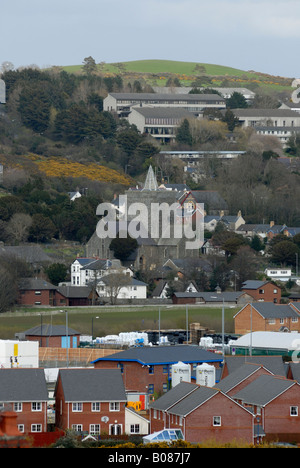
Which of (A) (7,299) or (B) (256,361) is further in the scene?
(A) (7,299)

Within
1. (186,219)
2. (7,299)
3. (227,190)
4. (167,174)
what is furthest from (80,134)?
(7,299)

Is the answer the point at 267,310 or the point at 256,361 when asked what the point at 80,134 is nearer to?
the point at 267,310

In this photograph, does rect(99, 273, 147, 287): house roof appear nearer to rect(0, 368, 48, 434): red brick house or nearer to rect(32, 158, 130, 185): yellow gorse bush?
rect(32, 158, 130, 185): yellow gorse bush

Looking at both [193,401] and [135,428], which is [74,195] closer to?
[135,428]

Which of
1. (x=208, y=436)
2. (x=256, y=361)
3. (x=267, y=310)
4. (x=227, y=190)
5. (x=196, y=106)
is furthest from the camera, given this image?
(x=196, y=106)

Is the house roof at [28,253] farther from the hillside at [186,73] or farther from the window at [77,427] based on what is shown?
the hillside at [186,73]

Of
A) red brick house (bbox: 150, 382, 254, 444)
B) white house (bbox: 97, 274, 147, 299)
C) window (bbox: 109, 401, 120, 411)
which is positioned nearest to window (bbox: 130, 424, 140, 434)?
window (bbox: 109, 401, 120, 411)

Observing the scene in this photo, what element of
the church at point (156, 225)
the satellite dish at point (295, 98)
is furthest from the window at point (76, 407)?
the satellite dish at point (295, 98)
